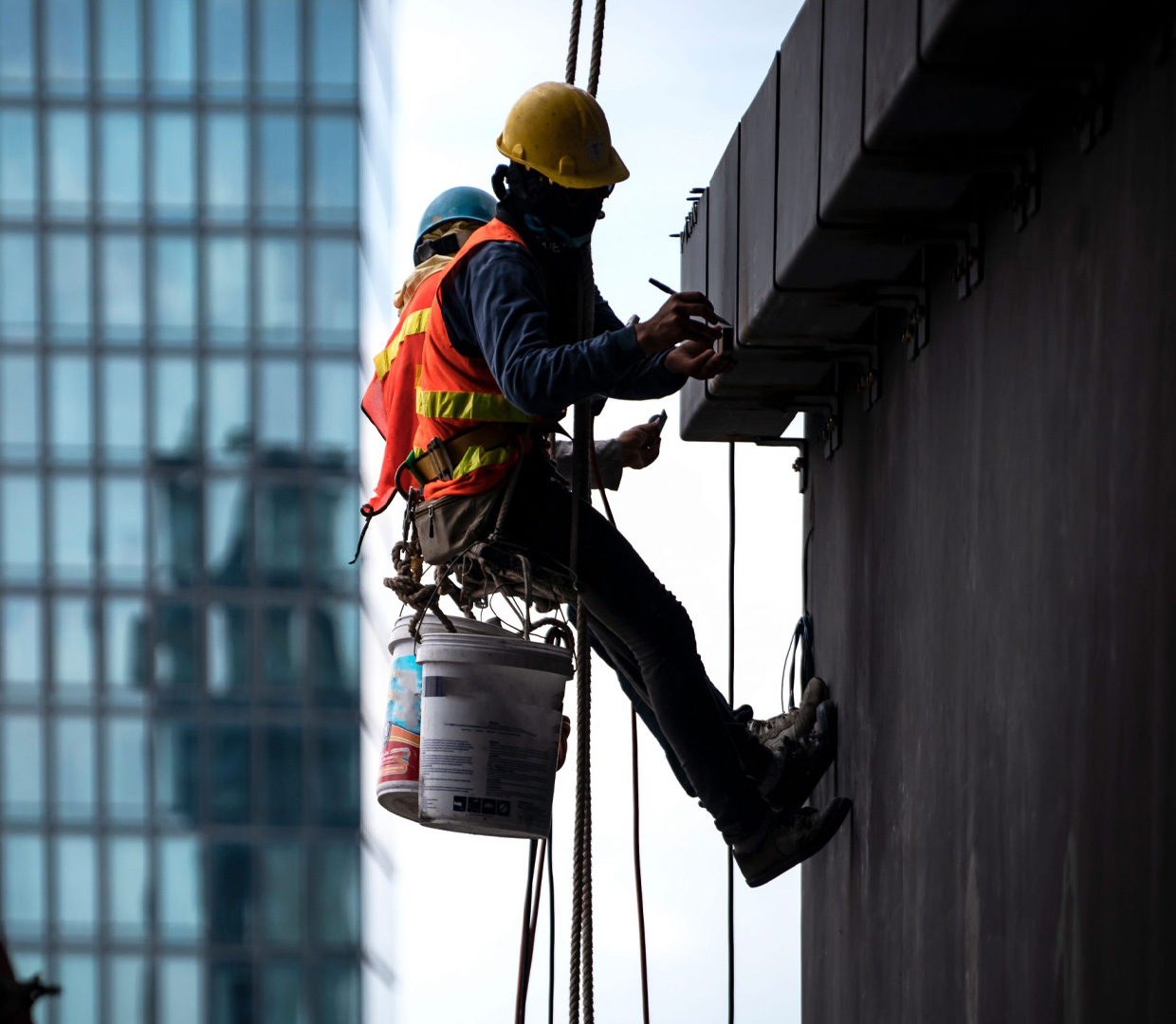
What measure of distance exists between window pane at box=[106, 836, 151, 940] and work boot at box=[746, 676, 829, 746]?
28.6 metres

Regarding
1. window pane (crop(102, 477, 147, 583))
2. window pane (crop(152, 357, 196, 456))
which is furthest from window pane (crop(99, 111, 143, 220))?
window pane (crop(102, 477, 147, 583))

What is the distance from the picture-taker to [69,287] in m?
34.2

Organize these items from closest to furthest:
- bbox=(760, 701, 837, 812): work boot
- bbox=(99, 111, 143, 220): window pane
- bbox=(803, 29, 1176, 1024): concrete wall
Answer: bbox=(803, 29, 1176, 1024): concrete wall → bbox=(760, 701, 837, 812): work boot → bbox=(99, 111, 143, 220): window pane

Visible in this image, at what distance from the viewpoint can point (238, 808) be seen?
32.8m

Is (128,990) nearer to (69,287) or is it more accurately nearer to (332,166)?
(69,287)

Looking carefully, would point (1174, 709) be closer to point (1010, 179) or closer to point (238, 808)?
point (1010, 179)

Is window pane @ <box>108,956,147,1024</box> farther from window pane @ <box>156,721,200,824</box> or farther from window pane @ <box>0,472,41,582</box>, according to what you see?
window pane @ <box>0,472,41,582</box>

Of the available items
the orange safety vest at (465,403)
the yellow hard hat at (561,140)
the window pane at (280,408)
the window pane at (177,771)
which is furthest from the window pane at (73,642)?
the yellow hard hat at (561,140)

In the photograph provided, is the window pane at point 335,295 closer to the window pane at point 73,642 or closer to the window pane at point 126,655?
the window pane at point 126,655

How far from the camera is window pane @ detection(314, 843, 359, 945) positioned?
33.1 m

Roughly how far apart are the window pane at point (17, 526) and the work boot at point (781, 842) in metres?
29.6

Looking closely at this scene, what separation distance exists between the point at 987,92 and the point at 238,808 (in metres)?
30.9

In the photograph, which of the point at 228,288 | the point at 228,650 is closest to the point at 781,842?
the point at 228,650

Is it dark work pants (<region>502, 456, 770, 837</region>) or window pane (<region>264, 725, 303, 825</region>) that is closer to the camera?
dark work pants (<region>502, 456, 770, 837</region>)
